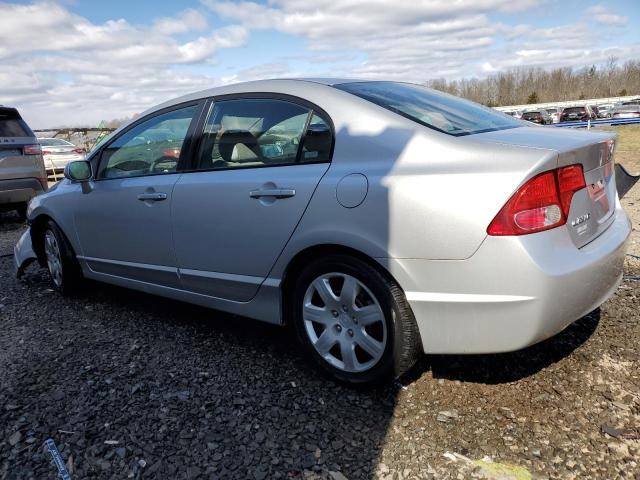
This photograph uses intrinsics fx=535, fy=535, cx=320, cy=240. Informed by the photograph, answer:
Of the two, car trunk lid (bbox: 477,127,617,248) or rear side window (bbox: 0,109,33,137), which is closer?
car trunk lid (bbox: 477,127,617,248)

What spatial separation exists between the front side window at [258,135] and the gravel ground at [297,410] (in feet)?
3.92

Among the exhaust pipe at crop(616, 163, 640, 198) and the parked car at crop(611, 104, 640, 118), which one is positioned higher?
the exhaust pipe at crop(616, 163, 640, 198)

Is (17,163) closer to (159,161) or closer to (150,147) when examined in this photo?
(150,147)

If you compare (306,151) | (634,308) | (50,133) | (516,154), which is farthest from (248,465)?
(50,133)

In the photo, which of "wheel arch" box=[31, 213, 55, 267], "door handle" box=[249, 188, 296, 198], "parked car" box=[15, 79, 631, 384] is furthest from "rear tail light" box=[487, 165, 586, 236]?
"wheel arch" box=[31, 213, 55, 267]

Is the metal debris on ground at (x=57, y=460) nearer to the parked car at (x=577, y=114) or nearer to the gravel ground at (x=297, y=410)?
the gravel ground at (x=297, y=410)

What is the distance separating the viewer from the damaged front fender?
16.5ft

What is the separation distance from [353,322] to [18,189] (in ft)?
23.7

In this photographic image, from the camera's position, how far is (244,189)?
117 inches

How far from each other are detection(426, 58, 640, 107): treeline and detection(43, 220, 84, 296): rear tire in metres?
88.6

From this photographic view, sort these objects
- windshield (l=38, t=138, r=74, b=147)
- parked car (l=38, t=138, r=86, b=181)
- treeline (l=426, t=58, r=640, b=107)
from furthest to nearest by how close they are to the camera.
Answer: treeline (l=426, t=58, r=640, b=107) → windshield (l=38, t=138, r=74, b=147) → parked car (l=38, t=138, r=86, b=181)

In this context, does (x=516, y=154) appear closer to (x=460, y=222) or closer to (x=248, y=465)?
(x=460, y=222)

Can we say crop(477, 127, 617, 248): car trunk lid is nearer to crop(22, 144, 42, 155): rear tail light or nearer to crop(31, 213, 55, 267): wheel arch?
crop(31, 213, 55, 267): wheel arch

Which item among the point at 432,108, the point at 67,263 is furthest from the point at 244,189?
the point at 67,263
